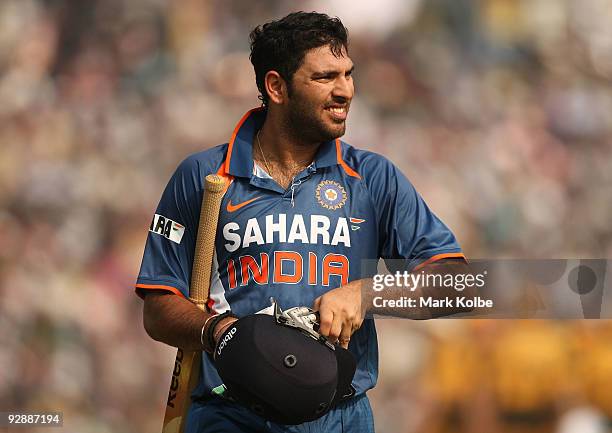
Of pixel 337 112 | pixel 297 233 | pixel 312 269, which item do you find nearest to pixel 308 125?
pixel 337 112

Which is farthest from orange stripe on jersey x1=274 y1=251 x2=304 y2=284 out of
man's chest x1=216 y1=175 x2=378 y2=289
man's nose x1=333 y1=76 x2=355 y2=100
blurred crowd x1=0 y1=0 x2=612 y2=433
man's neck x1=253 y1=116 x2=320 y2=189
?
blurred crowd x1=0 y1=0 x2=612 y2=433

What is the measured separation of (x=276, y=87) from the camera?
2875 millimetres

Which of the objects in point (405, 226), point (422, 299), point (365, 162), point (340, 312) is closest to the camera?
point (340, 312)

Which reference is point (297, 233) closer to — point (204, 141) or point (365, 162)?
point (365, 162)

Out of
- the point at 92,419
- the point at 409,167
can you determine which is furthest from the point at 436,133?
the point at 92,419

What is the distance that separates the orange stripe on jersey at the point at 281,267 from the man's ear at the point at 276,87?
18.2 inches

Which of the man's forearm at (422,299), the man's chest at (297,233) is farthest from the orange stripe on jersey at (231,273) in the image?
the man's forearm at (422,299)

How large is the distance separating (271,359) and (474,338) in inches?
132

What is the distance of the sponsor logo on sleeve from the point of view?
9.08 feet

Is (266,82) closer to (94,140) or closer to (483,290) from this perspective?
(483,290)

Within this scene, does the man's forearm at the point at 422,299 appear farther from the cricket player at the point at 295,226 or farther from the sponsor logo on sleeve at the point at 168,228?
the sponsor logo on sleeve at the point at 168,228

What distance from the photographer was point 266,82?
114 inches

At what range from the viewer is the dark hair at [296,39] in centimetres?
278

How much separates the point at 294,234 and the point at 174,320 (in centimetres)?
40
